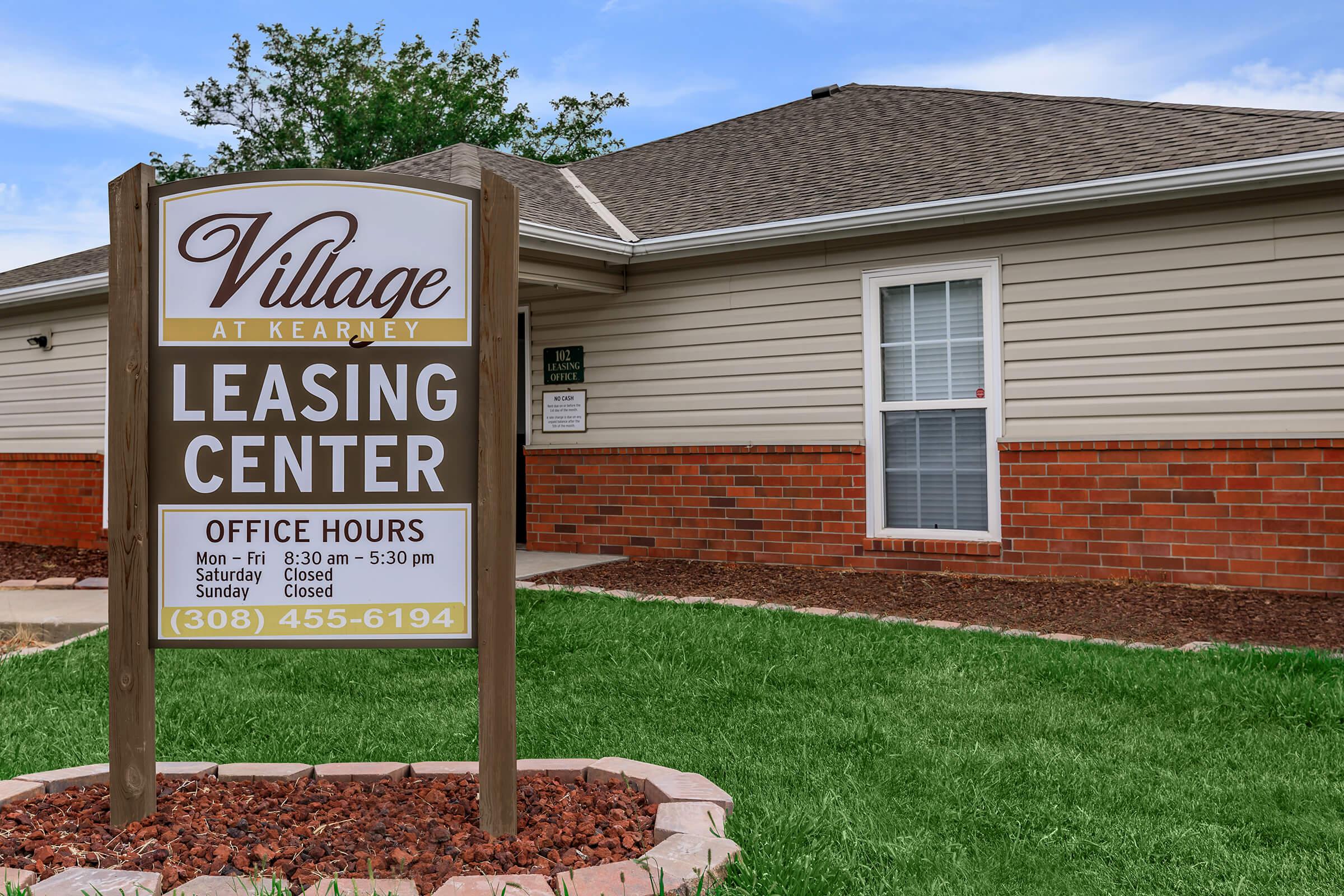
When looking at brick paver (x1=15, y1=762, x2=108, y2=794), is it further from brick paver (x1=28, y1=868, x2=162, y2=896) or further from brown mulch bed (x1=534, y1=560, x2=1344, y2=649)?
brown mulch bed (x1=534, y1=560, x2=1344, y2=649)

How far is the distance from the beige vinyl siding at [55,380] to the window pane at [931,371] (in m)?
8.96

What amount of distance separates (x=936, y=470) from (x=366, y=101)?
21914 millimetres

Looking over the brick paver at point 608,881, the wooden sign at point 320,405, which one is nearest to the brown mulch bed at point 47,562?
the wooden sign at point 320,405

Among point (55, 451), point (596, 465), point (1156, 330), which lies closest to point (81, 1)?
point (55, 451)

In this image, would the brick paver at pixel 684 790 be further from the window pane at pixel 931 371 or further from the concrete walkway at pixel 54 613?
the window pane at pixel 931 371

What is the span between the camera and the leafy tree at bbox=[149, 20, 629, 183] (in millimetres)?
26859

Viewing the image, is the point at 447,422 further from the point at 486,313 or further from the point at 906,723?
the point at 906,723

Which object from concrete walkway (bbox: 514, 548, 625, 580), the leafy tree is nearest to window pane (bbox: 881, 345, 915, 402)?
concrete walkway (bbox: 514, 548, 625, 580)

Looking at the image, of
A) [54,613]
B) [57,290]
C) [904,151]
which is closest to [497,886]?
[54,613]

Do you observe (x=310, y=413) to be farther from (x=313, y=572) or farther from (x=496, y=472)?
(x=496, y=472)

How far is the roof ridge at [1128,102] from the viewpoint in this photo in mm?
8539

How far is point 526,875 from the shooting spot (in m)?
2.54

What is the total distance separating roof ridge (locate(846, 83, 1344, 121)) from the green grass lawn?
→ 17.6ft

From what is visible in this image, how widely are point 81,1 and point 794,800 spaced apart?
18521mm
